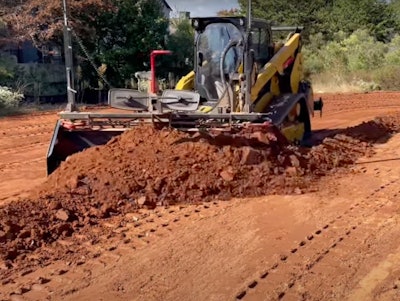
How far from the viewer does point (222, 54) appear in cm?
1073

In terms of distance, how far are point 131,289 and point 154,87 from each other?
5.37m

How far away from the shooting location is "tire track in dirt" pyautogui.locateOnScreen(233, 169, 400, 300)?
475 cm

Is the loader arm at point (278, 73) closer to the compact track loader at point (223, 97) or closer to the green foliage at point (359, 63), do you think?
the compact track loader at point (223, 97)

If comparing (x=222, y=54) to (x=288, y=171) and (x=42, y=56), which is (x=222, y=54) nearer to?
(x=288, y=171)

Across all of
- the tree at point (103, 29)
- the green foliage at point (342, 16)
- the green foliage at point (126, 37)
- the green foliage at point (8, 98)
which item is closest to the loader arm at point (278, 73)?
the green foliage at point (8, 98)

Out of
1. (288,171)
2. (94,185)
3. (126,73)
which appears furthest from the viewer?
(126,73)

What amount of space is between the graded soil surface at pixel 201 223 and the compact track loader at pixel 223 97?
0.58 metres

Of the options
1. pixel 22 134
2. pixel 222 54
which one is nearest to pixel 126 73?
pixel 22 134

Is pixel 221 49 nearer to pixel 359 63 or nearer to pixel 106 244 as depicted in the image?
pixel 106 244

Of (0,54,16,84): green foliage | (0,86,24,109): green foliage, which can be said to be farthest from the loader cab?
(0,54,16,84): green foliage

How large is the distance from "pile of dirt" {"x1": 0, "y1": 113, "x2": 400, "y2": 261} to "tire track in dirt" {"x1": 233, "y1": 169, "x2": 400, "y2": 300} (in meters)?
1.23

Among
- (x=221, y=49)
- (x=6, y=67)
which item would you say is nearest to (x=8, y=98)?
(x=6, y=67)

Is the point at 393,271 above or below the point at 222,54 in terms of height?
below

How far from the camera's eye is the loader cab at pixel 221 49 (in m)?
10.6
